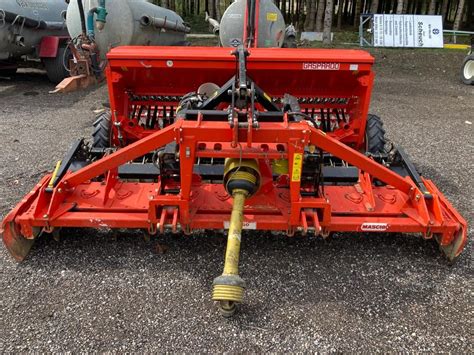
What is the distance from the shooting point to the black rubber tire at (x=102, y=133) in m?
3.98

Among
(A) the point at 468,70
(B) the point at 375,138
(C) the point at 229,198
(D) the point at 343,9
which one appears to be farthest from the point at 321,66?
(D) the point at 343,9

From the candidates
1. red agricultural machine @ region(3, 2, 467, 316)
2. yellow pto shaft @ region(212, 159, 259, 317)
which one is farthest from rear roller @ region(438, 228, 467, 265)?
yellow pto shaft @ region(212, 159, 259, 317)

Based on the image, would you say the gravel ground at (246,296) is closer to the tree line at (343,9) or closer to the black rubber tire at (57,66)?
the black rubber tire at (57,66)

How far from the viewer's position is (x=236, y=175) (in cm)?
275

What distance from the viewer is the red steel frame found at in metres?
2.70

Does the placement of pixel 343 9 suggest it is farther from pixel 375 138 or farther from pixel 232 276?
pixel 232 276

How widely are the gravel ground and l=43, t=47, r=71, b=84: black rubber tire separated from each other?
6.06 meters

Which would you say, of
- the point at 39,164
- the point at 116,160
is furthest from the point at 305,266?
the point at 39,164

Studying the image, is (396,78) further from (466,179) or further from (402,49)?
(466,179)

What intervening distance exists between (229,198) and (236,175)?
0.49 m

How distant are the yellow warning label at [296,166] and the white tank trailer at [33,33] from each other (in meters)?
7.71

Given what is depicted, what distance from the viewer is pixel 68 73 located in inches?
368

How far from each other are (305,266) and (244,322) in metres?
0.71

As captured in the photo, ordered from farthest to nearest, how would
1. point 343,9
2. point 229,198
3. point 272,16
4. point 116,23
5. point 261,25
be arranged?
point 343,9, point 116,23, point 272,16, point 261,25, point 229,198
